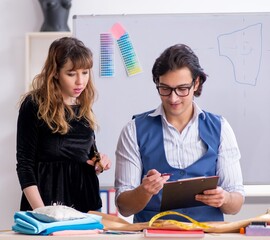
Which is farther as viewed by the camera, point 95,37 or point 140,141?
point 95,37

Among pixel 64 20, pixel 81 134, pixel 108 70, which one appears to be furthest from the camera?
pixel 64 20

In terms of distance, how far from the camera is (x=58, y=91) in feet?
8.02

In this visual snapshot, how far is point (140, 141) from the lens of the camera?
2322 millimetres

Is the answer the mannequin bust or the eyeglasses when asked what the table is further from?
the mannequin bust

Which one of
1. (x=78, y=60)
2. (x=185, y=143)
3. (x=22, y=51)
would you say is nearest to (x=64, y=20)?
(x=22, y=51)

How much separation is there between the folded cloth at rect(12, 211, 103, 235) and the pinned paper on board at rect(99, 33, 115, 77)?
1.79 metres

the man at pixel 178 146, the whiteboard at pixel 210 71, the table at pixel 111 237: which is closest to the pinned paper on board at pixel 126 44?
the whiteboard at pixel 210 71

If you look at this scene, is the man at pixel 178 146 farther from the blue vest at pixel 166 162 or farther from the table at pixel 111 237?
the table at pixel 111 237

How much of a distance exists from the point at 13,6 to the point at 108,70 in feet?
2.83

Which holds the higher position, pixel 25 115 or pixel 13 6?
pixel 13 6

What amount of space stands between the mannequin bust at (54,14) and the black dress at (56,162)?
152cm

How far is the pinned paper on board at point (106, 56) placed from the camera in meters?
3.58

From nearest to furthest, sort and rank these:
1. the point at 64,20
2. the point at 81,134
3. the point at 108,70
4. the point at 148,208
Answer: the point at 148,208, the point at 81,134, the point at 108,70, the point at 64,20

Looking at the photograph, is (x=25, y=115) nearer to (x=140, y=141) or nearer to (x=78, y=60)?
(x=78, y=60)
